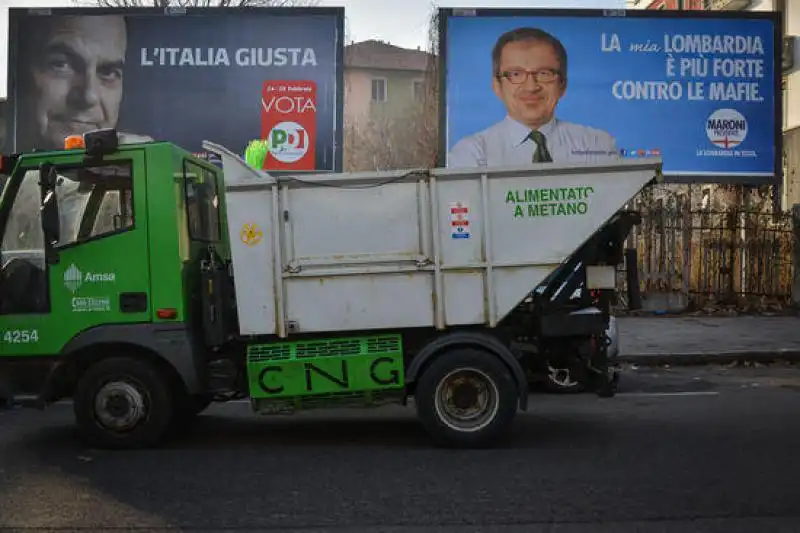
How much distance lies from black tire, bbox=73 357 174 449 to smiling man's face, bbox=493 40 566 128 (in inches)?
458

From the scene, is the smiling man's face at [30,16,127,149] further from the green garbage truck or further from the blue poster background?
the green garbage truck

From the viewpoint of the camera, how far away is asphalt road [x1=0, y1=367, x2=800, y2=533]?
514 centimetres

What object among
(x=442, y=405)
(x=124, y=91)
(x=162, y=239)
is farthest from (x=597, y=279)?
(x=124, y=91)

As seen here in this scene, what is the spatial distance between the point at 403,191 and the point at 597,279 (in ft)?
5.73

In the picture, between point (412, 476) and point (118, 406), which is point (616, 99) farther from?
point (118, 406)

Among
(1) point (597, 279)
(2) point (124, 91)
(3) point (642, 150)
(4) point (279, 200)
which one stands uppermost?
(2) point (124, 91)

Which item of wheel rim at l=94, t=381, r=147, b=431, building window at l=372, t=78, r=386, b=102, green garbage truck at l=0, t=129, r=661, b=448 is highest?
building window at l=372, t=78, r=386, b=102

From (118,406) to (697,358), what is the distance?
880 cm

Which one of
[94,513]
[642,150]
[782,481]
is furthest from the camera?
[642,150]

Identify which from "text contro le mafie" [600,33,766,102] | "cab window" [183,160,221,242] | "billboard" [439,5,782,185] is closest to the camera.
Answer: "cab window" [183,160,221,242]

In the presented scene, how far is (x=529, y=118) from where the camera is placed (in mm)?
17125

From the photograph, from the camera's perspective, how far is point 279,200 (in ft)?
22.4

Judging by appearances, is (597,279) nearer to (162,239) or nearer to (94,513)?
(162,239)

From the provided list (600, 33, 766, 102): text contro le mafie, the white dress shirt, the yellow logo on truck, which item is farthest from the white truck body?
(600, 33, 766, 102): text contro le mafie
